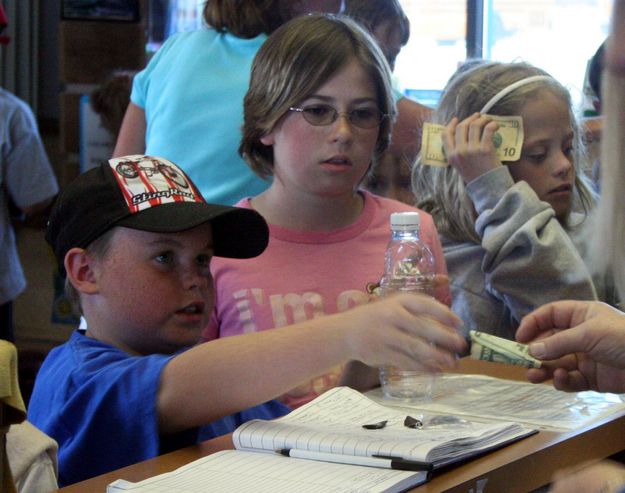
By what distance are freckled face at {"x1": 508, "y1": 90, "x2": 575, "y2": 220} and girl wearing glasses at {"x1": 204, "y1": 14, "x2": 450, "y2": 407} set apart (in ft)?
1.28

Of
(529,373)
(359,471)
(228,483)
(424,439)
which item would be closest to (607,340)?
(529,373)

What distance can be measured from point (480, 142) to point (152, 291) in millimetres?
1096

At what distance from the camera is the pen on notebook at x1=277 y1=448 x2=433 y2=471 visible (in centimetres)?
142

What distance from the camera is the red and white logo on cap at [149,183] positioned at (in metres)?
1.89

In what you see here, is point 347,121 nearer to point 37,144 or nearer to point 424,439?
point 424,439

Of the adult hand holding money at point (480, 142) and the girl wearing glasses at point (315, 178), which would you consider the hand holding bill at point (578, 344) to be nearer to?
the girl wearing glasses at point (315, 178)

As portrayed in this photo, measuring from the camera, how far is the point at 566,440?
5.32 ft

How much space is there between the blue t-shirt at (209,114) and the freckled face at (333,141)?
36cm

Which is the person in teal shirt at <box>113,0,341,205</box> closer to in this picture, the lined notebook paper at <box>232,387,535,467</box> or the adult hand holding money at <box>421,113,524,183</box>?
the adult hand holding money at <box>421,113,524,183</box>

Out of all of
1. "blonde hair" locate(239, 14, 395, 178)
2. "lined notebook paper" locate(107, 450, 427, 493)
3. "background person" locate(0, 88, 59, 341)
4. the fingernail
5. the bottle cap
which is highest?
"blonde hair" locate(239, 14, 395, 178)

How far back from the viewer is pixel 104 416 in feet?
5.35

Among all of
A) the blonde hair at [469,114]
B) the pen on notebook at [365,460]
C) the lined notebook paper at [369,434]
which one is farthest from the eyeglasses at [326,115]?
the pen on notebook at [365,460]

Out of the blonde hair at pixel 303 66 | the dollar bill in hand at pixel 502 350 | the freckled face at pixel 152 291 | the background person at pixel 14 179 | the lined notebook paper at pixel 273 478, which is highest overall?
the blonde hair at pixel 303 66

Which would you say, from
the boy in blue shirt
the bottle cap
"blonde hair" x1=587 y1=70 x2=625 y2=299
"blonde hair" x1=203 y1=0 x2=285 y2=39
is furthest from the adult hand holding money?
"blonde hair" x1=587 y1=70 x2=625 y2=299
